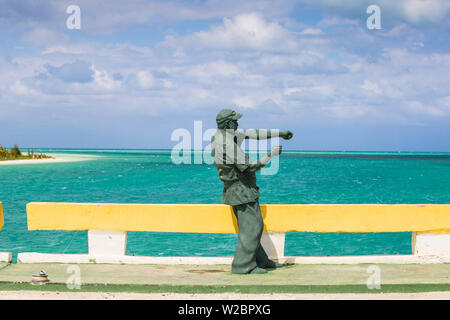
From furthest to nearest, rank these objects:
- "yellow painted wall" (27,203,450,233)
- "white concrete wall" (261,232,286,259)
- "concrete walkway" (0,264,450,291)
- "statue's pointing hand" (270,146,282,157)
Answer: "white concrete wall" (261,232,286,259) → "yellow painted wall" (27,203,450,233) → "statue's pointing hand" (270,146,282,157) → "concrete walkway" (0,264,450,291)

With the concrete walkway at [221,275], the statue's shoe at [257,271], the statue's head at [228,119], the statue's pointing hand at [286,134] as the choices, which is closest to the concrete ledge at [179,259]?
the concrete walkway at [221,275]

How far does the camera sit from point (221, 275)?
5.88 meters

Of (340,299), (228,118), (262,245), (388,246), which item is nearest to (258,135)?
(228,118)

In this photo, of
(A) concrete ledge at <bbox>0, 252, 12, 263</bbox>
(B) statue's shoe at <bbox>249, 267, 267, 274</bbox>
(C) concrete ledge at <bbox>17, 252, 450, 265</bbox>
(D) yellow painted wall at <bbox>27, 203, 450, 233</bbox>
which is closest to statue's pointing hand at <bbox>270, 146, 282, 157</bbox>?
(D) yellow painted wall at <bbox>27, 203, 450, 233</bbox>

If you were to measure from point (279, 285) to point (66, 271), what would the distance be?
2680 millimetres

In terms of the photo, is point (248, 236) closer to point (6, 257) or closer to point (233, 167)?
point (233, 167)

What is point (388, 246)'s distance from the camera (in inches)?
680

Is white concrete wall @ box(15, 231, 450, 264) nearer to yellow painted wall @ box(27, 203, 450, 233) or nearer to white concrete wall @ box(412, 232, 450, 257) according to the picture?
white concrete wall @ box(412, 232, 450, 257)

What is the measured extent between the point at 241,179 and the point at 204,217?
780mm

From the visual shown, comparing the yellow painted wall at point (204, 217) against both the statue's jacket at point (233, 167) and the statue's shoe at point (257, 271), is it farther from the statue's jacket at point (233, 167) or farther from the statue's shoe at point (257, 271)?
the statue's shoe at point (257, 271)

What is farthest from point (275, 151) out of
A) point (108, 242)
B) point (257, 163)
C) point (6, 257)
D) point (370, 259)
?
point (6, 257)

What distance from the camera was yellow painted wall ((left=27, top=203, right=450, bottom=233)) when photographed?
6297mm

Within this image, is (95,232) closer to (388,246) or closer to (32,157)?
(388,246)
